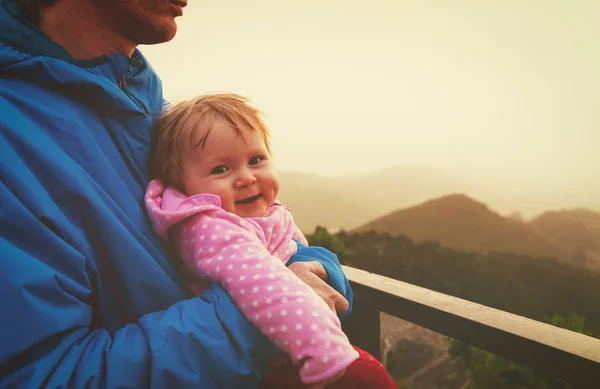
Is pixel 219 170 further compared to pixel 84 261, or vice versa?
pixel 219 170

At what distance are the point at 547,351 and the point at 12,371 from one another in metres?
1.46

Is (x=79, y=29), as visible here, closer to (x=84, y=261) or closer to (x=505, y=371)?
(x=84, y=261)

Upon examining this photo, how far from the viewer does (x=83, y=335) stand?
77 cm

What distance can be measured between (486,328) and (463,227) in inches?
118

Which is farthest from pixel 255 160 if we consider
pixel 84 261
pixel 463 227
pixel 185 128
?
pixel 463 227

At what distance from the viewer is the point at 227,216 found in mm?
1056

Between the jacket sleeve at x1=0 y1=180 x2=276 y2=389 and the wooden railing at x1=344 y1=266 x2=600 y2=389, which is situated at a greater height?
the jacket sleeve at x1=0 y1=180 x2=276 y2=389

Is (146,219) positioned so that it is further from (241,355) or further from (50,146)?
(241,355)

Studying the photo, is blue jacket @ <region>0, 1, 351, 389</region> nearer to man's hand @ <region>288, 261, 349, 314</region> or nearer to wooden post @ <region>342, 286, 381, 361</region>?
man's hand @ <region>288, 261, 349, 314</region>

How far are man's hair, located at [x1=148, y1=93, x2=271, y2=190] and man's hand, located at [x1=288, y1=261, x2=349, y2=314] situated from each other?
0.51 meters

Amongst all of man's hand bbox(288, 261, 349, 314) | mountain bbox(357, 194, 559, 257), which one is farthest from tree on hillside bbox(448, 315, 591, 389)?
mountain bbox(357, 194, 559, 257)

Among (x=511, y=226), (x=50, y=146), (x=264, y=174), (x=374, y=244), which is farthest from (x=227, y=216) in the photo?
(x=511, y=226)

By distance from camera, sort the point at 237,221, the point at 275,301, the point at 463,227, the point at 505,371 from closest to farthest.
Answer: the point at 275,301 < the point at 237,221 < the point at 505,371 < the point at 463,227

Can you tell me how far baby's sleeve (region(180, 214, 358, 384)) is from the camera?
838 millimetres
